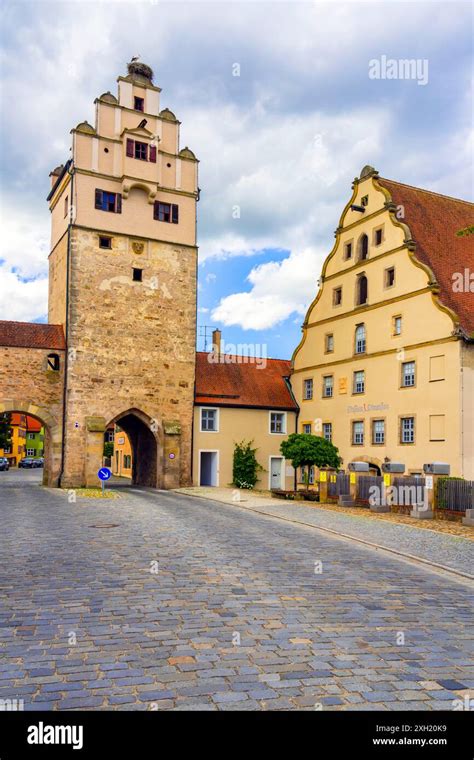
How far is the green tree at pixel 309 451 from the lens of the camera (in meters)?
31.6

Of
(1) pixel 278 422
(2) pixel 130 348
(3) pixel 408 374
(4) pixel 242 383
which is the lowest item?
(1) pixel 278 422

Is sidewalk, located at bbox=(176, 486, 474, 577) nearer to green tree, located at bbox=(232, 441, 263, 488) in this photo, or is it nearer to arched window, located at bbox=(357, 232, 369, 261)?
green tree, located at bbox=(232, 441, 263, 488)

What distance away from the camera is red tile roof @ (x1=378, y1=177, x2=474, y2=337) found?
30.7 m

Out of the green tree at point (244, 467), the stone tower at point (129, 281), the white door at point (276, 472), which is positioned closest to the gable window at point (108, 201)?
the stone tower at point (129, 281)

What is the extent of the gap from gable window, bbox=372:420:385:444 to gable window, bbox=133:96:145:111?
23690mm

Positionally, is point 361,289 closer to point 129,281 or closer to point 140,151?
point 129,281

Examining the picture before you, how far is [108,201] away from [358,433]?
19.3 metres

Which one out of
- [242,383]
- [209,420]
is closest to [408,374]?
[242,383]

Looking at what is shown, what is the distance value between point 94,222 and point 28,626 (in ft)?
108

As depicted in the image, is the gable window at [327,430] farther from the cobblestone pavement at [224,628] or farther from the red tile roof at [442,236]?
the cobblestone pavement at [224,628]

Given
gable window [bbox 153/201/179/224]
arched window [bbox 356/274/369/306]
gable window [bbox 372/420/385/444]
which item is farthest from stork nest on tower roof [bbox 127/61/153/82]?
gable window [bbox 372/420/385/444]

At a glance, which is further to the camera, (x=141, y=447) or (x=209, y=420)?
(x=141, y=447)

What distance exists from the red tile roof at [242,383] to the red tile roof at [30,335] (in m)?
8.84

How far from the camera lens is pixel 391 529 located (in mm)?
18594
